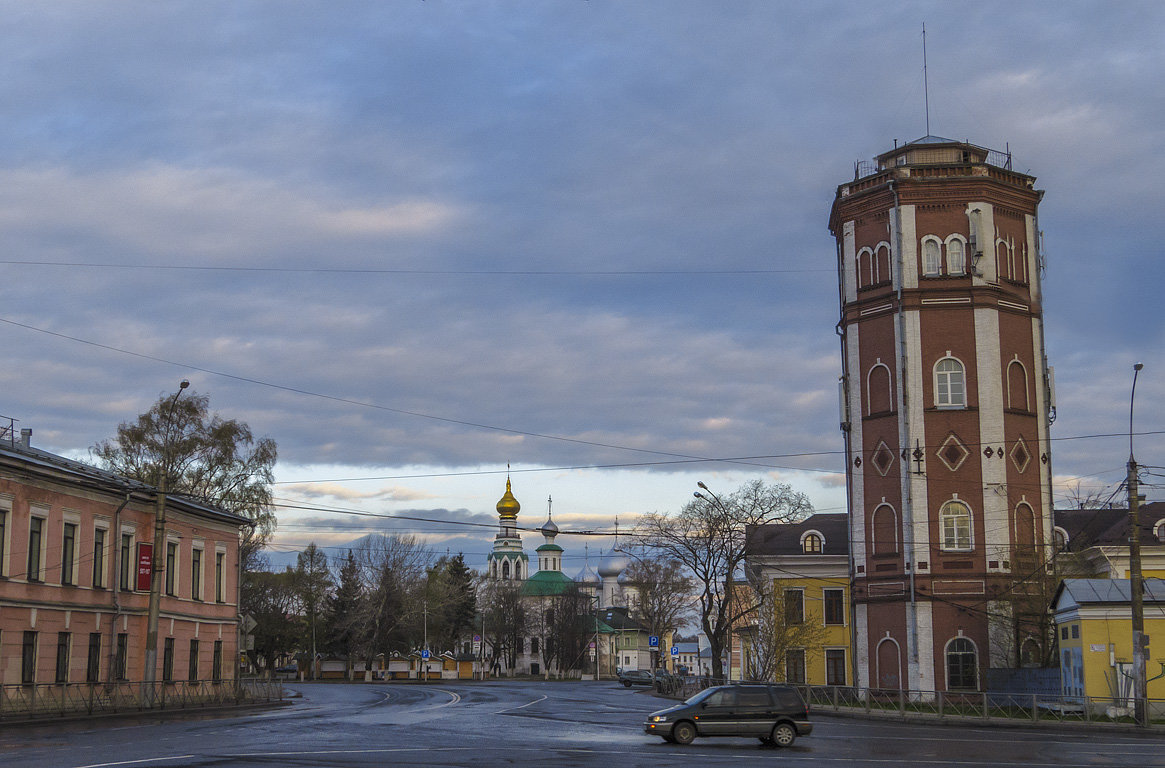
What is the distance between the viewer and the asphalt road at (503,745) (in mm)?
21547

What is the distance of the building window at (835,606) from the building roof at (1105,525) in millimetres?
12057

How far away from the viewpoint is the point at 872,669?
53.8 m

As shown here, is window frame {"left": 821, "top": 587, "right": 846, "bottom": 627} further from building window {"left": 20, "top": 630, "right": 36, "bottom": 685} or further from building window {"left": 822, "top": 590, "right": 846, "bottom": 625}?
building window {"left": 20, "top": 630, "right": 36, "bottom": 685}

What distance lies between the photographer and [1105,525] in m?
61.6

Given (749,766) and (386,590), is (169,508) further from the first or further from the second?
(386,590)

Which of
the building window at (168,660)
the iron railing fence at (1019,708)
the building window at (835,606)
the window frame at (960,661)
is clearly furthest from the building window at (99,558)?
the building window at (835,606)

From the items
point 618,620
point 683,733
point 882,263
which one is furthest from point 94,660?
point 618,620

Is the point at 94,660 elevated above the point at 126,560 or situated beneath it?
situated beneath

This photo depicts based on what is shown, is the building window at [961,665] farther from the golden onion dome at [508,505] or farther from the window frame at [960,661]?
the golden onion dome at [508,505]

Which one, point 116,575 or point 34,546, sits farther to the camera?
point 116,575

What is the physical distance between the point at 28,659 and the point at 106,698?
2.87 metres

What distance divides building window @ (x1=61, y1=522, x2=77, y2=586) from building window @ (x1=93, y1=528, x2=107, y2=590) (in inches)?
51.7

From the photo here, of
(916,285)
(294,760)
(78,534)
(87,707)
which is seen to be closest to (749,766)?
(294,760)

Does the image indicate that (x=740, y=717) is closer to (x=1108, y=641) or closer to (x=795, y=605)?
(x=1108, y=641)
